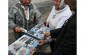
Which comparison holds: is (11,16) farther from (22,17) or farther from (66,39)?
(66,39)

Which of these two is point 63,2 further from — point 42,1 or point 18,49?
point 18,49

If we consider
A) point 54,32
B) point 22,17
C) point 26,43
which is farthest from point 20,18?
point 54,32

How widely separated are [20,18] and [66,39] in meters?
0.51

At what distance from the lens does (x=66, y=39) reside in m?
2.25

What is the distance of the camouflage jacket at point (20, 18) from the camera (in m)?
2.36

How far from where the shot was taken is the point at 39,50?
2338 millimetres

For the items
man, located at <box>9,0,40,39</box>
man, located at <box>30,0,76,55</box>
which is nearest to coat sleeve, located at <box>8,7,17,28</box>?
man, located at <box>9,0,40,39</box>

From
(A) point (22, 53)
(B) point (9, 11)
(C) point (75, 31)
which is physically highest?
(B) point (9, 11)

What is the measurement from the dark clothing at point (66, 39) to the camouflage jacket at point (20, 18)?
0.28m

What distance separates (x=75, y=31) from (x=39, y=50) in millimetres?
402

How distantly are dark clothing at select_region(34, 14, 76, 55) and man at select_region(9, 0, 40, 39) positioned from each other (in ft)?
0.93

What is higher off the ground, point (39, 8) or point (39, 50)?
point (39, 8)

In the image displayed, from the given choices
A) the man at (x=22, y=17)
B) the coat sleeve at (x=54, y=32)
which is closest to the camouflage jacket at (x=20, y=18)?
the man at (x=22, y=17)
